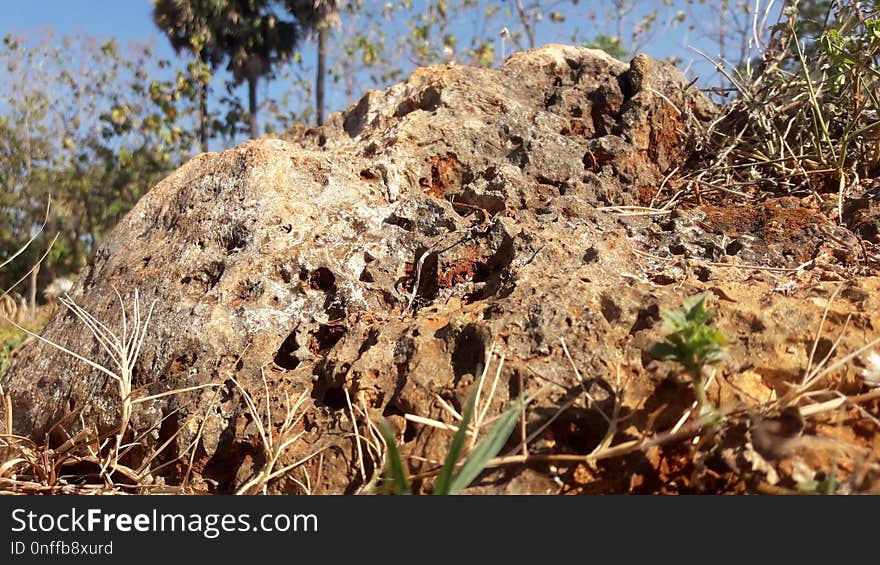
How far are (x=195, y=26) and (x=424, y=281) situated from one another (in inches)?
543

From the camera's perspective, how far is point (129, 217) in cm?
272

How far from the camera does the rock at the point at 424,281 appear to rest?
1.62 metres

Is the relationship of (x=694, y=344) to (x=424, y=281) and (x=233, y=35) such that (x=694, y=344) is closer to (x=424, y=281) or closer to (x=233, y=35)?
(x=424, y=281)

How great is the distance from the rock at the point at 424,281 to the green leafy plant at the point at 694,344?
4.3 inches

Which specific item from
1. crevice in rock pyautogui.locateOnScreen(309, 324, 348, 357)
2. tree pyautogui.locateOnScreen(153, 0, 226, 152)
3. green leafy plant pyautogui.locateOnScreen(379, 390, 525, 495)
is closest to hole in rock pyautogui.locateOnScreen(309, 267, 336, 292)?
crevice in rock pyautogui.locateOnScreen(309, 324, 348, 357)

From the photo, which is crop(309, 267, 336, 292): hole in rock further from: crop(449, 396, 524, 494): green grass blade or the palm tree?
the palm tree

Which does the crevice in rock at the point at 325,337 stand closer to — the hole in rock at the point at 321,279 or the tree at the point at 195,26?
the hole in rock at the point at 321,279

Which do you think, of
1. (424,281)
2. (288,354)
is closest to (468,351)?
(424,281)

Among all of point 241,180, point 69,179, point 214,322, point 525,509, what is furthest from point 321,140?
point 69,179

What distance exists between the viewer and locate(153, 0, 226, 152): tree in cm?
1379

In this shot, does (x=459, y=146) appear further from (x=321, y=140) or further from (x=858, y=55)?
(x=858, y=55)

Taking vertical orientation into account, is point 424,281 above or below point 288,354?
above

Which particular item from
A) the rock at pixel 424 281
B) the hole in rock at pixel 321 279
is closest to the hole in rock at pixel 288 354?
the rock at pixel 424 281

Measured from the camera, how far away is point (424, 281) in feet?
7.00
